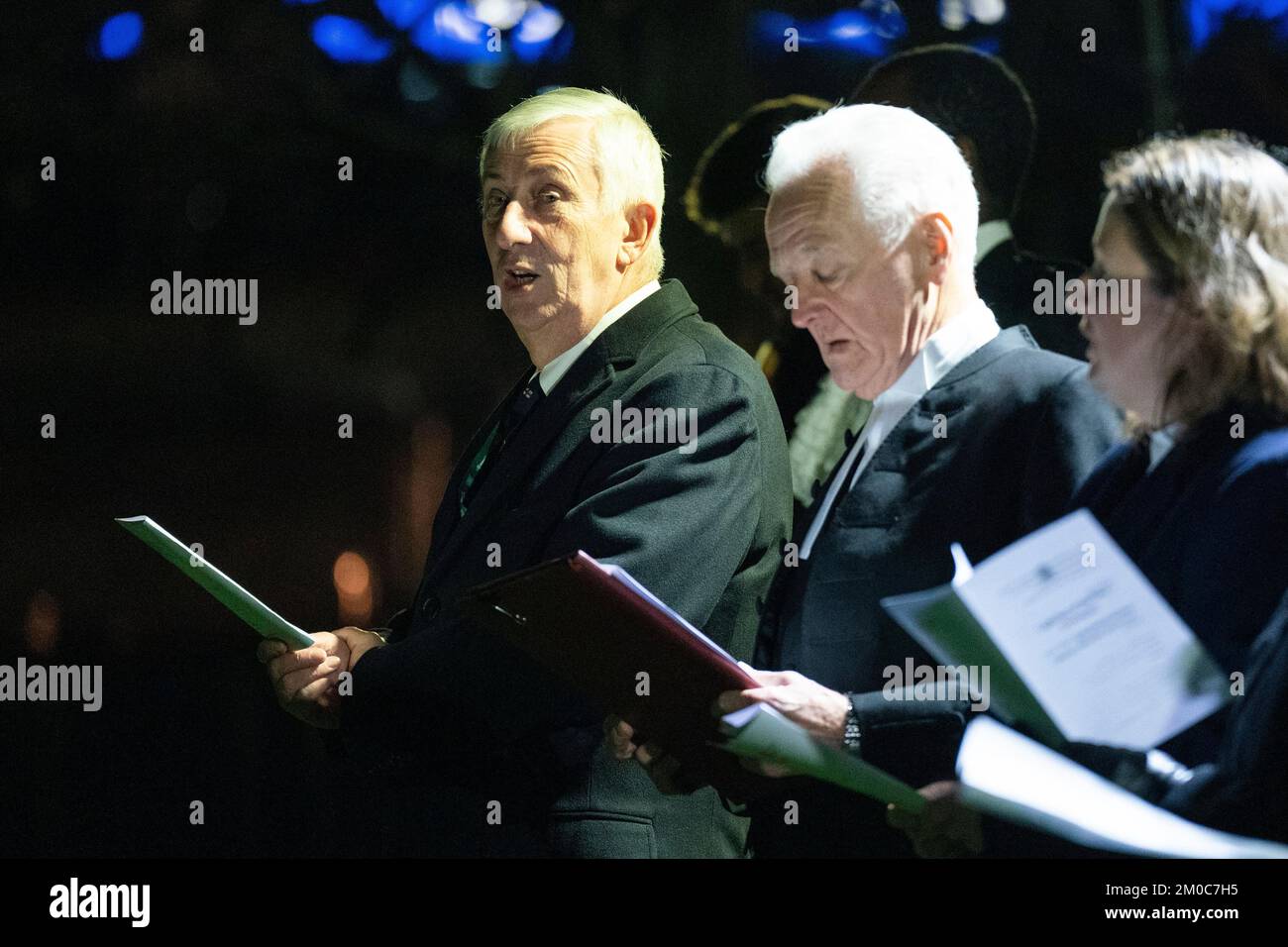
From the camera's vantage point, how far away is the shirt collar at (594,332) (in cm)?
303

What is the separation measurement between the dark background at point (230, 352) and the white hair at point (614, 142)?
0.12 metres

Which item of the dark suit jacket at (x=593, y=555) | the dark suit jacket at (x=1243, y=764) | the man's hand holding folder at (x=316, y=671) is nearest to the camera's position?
the dark suit jacket at (x=1243, y=764)

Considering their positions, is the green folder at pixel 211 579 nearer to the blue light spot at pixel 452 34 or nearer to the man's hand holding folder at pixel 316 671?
the man's hand holding folder at pixel 316 671

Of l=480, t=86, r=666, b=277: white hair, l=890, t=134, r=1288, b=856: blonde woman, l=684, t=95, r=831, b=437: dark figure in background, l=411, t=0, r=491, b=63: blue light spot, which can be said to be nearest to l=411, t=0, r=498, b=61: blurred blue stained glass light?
l=411, t=0, r=491, b=63: blue light spot

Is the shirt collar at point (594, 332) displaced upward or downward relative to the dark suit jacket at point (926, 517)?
upward

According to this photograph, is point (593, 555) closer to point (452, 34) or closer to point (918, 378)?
point (918, 378)

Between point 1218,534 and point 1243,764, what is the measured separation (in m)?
0.32

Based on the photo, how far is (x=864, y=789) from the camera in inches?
95.1

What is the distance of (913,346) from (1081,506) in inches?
16.1

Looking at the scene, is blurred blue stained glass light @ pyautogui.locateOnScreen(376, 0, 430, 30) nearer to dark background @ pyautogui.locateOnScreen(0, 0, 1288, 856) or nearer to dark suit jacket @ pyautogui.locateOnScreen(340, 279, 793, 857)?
dark background @ pyautogui.locateOnScreen(0, 0, 1288, 856)

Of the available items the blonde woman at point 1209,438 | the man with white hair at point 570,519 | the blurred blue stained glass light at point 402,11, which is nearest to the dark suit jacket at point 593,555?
the man with white hair at point 570,519
